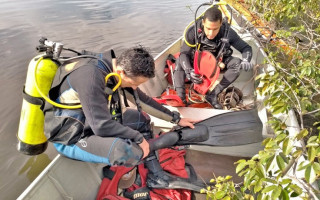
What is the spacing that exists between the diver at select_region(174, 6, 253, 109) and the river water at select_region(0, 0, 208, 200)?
2199mm

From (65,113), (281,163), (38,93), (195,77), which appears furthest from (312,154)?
(195,77)

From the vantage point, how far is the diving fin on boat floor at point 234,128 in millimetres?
2875

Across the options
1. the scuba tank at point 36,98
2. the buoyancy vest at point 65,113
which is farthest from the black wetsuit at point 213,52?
the scuba tank at point 36,98

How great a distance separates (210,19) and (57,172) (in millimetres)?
2862

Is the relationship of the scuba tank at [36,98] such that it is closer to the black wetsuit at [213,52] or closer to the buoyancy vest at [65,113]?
the buoyancy vest at [65,113]

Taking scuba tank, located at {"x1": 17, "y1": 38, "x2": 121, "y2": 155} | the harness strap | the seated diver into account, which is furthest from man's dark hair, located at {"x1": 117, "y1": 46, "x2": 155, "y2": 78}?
the harness strap

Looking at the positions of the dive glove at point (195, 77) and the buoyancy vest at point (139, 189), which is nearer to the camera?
the buoyancy vest at point (139, 189)

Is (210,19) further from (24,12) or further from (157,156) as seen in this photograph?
(24,12)

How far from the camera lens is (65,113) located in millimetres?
2023

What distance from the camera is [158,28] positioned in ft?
33.2

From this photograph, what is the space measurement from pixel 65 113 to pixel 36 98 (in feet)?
1.08

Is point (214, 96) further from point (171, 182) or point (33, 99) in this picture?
point (33, 99)

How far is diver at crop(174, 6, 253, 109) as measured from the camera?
3.72 meters

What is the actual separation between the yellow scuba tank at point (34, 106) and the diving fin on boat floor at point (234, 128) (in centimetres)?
172
